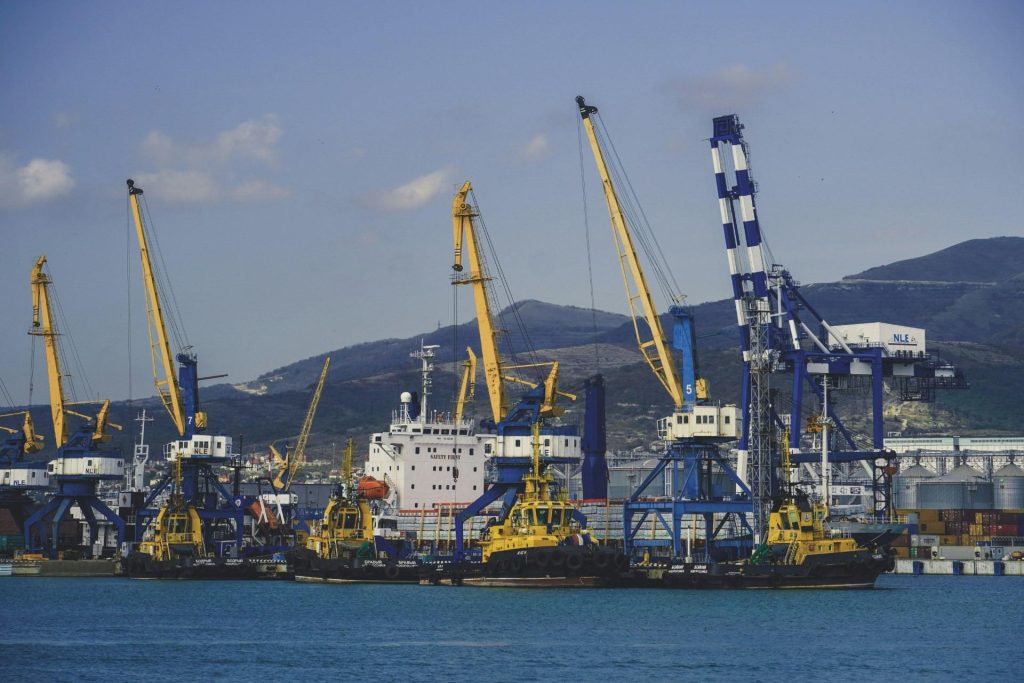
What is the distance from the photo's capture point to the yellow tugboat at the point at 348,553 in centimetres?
8775

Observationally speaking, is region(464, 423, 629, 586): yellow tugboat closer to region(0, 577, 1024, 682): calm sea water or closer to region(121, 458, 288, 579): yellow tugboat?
region(0, 577, 1024, 682): calm sea water

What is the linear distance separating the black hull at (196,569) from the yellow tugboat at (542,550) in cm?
1942

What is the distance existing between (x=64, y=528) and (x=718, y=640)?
69.8 m

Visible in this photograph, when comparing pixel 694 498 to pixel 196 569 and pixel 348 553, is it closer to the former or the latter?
pixel 348 553

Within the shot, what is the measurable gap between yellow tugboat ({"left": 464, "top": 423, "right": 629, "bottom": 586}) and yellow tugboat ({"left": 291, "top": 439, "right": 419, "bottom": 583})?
752 cm

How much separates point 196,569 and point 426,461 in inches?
663

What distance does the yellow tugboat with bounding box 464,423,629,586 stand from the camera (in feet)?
258

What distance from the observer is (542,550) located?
78.6m

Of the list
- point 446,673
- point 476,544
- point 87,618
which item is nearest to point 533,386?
point 476,544

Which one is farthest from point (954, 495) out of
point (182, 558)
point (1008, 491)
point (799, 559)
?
point (182, 558)

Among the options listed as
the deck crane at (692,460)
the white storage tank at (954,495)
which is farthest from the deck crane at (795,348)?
the white storage tank at (954,495)

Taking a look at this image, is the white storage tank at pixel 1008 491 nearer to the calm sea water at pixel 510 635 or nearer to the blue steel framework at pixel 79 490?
the calm sea water at pixel 510 635

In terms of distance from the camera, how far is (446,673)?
164 feet

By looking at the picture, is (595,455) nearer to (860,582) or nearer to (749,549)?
(749,549)
